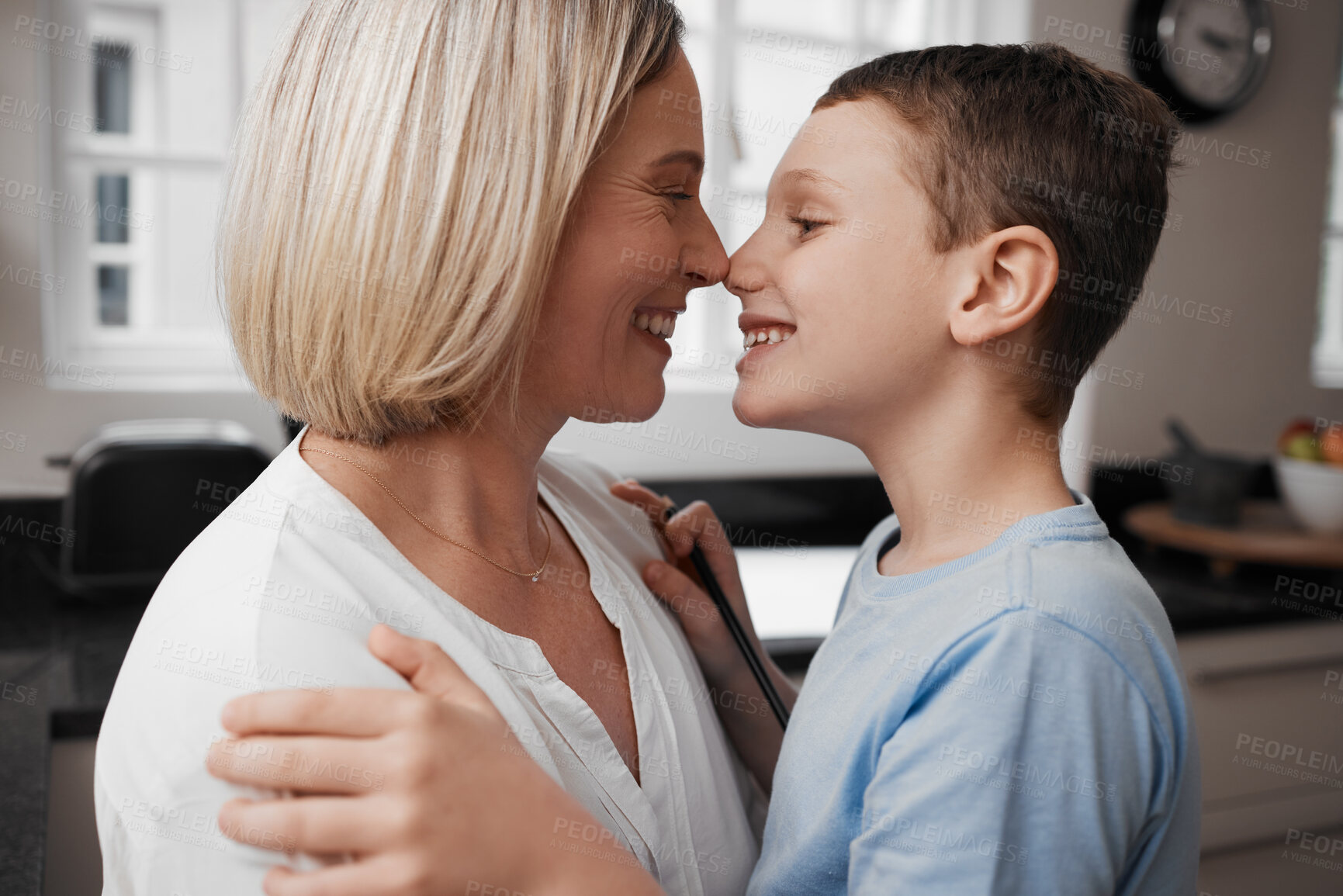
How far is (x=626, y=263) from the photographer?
89 centimetres

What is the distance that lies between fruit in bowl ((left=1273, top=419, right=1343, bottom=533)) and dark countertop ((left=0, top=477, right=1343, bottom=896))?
139 millimetres

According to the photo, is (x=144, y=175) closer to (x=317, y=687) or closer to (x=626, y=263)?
(x=626, y=263)

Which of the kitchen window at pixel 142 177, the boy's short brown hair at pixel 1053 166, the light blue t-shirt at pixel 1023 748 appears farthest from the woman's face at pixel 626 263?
the kitchen window at pixel 142 177

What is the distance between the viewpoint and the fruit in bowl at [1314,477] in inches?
91.3

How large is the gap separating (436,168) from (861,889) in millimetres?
647

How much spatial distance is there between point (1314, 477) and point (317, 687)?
2457mm

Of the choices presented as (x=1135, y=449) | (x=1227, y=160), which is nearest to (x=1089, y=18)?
(x=1227, y=160)

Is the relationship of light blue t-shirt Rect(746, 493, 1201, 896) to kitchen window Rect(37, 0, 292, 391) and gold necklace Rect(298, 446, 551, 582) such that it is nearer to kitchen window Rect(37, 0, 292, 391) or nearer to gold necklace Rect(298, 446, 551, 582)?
gold necklace Rect(298, 446, 551, 582)

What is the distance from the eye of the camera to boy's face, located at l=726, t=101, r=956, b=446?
0.91 metres

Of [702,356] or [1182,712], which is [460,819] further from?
[702,356]

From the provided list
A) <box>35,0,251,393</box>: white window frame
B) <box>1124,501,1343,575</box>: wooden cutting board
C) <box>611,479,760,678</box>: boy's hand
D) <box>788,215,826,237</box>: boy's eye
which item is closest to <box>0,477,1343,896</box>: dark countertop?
<box>1124,501,1343,575</box>: wooden cutting board

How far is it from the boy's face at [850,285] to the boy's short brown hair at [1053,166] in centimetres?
3

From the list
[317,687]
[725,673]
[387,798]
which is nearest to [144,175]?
[725,673]

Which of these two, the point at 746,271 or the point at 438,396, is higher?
the point at 746,271
